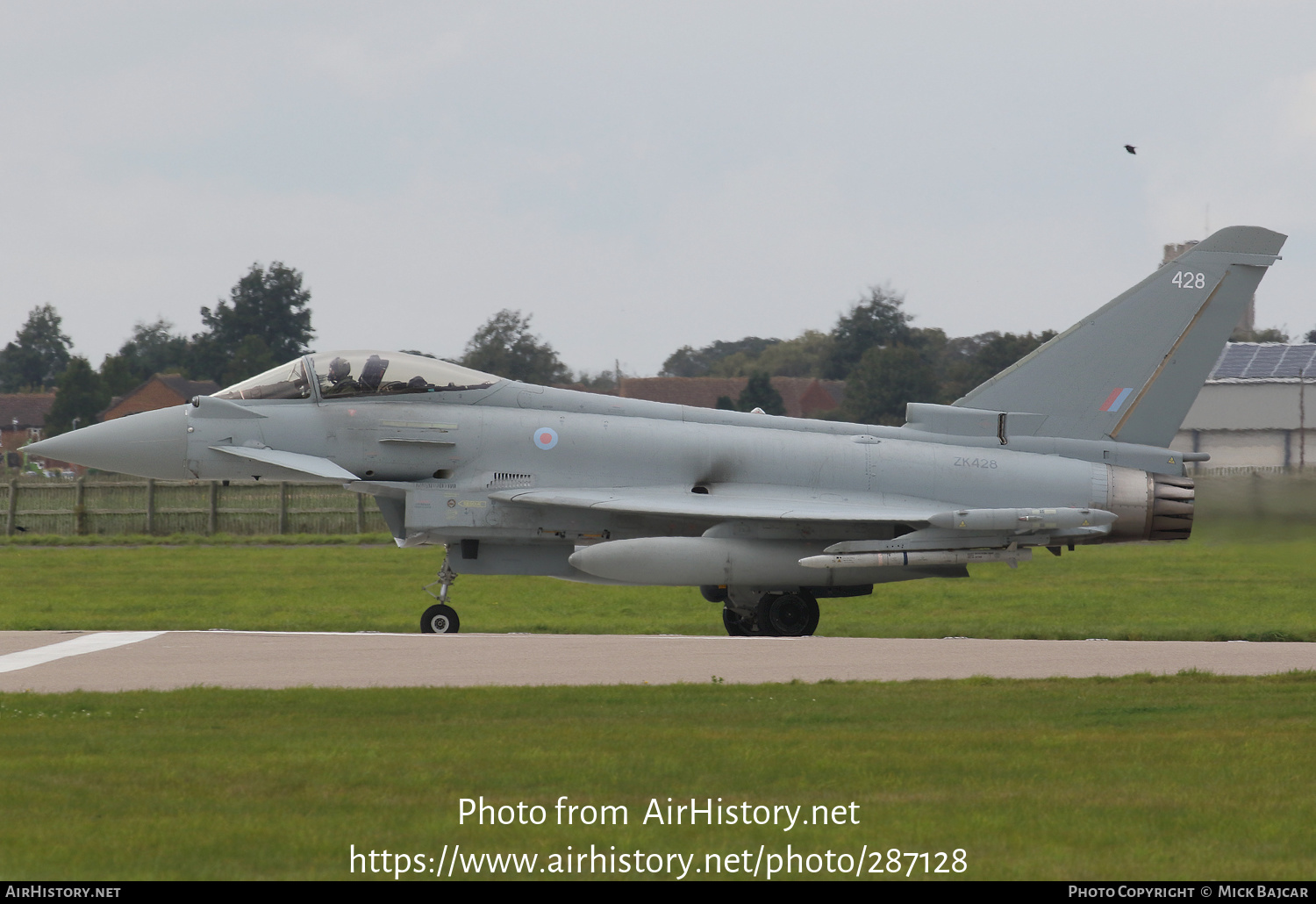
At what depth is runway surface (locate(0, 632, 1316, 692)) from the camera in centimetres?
1195

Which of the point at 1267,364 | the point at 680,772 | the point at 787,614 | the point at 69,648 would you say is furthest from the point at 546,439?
the point at 1267,364

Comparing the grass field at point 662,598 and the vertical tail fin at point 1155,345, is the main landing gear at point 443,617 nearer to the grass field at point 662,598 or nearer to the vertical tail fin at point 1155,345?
the grass field at point 662,598

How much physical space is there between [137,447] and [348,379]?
97.1 inches

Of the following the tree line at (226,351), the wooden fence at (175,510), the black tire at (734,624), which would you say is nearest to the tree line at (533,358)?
the tree line at (226,351)

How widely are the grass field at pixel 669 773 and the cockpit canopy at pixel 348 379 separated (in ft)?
19.6

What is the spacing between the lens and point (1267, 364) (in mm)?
59875

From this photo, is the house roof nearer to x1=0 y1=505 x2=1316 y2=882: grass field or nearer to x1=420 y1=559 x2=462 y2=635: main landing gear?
x1=420 y1=559 x2=462 y2=635: main landing gear

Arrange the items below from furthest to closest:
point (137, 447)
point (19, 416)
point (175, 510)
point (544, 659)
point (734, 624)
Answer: point (19, 416) → point (175, 510) → point (734, 624) → point (137, 447) → point (544, 659)

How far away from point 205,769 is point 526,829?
7.34 ft

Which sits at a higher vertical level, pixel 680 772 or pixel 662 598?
pixel 680 772

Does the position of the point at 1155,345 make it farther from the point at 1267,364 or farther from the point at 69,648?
the point at 1267,364

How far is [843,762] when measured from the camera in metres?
7.95

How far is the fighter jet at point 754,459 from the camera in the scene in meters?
15.6

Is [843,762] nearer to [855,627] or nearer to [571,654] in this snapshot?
[571,654]
